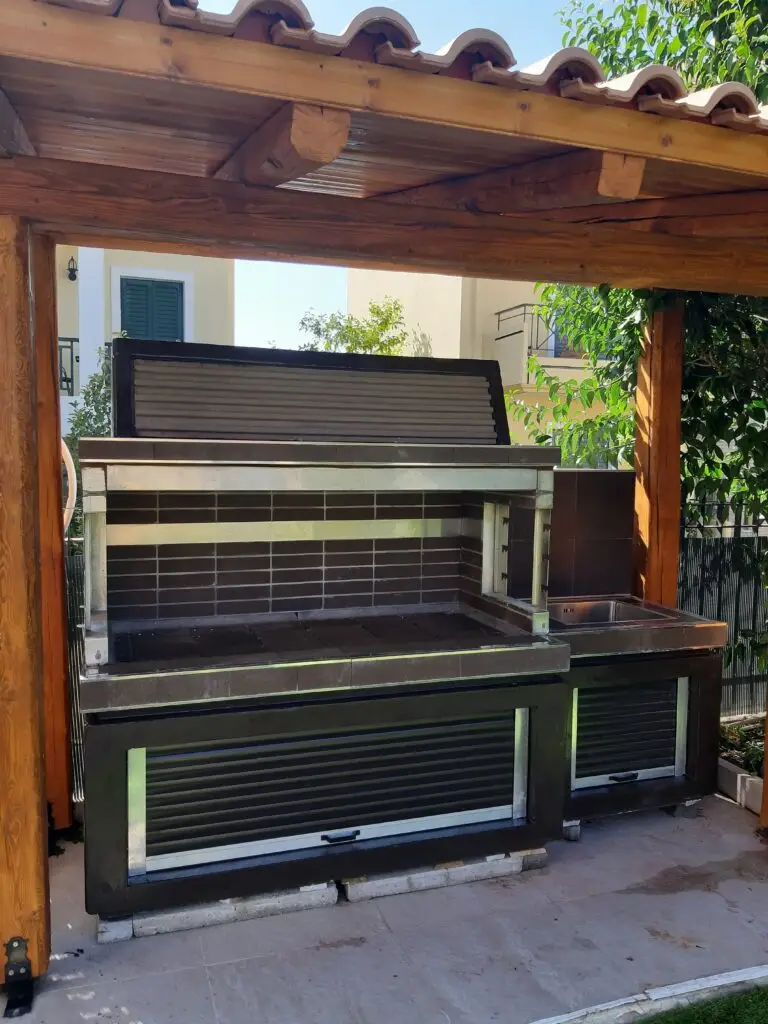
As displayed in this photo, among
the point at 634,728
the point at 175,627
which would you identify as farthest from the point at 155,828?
the point at 634,728

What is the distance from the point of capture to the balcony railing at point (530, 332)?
491 inches

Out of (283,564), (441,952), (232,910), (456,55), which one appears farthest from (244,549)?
(456,55)

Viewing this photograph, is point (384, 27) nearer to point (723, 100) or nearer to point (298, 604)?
point (723, 100)

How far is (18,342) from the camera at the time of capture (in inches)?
110

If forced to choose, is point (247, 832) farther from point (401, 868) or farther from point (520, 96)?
point (520, 96)

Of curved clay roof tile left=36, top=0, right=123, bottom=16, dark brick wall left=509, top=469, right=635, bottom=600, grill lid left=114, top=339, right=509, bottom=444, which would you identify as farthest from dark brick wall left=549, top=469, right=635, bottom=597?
curved clay roof tile left=36, top=0, right=123, bottom=16

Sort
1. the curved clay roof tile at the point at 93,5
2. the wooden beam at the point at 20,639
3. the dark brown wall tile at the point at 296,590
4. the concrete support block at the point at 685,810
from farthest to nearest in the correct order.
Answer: the concrete support block at the point at 685,810 < the dark brown wall tile at the point at 296,590 < the wooden beam at the point at 20,639 < the curved clay roof tile at the point at 93,5

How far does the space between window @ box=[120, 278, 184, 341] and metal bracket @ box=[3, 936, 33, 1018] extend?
910cm

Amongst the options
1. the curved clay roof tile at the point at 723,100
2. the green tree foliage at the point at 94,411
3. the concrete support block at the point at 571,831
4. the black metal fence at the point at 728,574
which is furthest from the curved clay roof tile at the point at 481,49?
the green tree foliage at the point at 94,411

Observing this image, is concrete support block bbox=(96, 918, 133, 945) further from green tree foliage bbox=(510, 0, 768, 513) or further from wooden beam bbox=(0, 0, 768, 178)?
green tree foliage bbox=(510, 0, 768, 513)

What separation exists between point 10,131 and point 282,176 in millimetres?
933

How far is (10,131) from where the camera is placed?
2781mm

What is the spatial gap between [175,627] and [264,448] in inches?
46.6

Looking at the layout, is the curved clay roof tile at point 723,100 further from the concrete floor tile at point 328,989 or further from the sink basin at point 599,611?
the concrete floor tile at point 328,989
